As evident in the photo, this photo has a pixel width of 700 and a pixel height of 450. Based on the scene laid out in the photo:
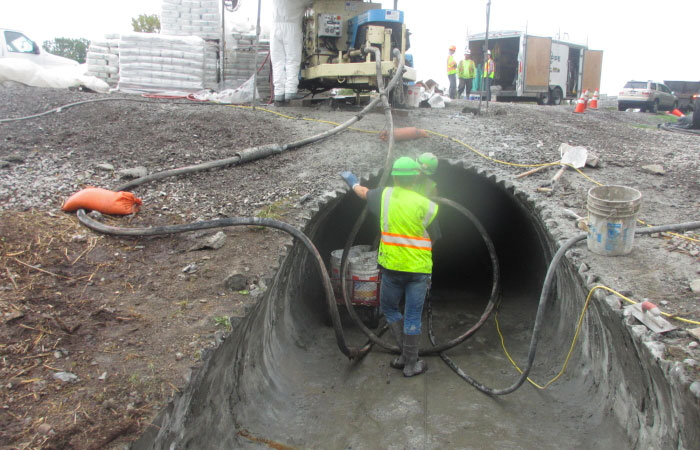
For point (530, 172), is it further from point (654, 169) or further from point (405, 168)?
point (405, 168)

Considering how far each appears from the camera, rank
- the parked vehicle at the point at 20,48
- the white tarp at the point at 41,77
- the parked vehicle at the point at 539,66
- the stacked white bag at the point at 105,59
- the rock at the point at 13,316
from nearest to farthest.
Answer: the rock at the point at 13,316 → the white tarp at the point at 41,77 → the parked vehicle at the point at 20,48 → the stacked white bag at the point at 105,59 → the parked vehicle at the point at 539,66

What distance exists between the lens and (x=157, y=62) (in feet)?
37.5

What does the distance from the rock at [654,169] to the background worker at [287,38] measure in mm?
6159

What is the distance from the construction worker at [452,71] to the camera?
53.8 feet

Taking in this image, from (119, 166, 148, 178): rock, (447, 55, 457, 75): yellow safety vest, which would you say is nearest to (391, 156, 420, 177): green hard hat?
(119, 166, 148, 178): rock

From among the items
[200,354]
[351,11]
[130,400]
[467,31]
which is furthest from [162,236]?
[467,31]

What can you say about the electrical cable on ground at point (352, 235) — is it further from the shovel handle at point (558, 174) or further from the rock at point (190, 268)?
the rock at point (190, 268)

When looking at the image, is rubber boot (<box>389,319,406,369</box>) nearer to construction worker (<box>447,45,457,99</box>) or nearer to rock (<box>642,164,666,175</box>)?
rock (<box>642,164,666,175</box>)

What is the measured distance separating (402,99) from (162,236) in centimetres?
631

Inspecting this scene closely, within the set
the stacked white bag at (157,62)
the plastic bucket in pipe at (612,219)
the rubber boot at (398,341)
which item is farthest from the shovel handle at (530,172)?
the stacked white bag at (157,62)

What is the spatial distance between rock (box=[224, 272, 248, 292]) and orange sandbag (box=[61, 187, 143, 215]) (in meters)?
1.56

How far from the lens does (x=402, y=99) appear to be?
1004 cm

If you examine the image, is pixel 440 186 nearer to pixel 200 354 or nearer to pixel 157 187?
pixel 157 187

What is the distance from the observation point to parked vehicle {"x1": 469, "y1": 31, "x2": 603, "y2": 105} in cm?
1781
